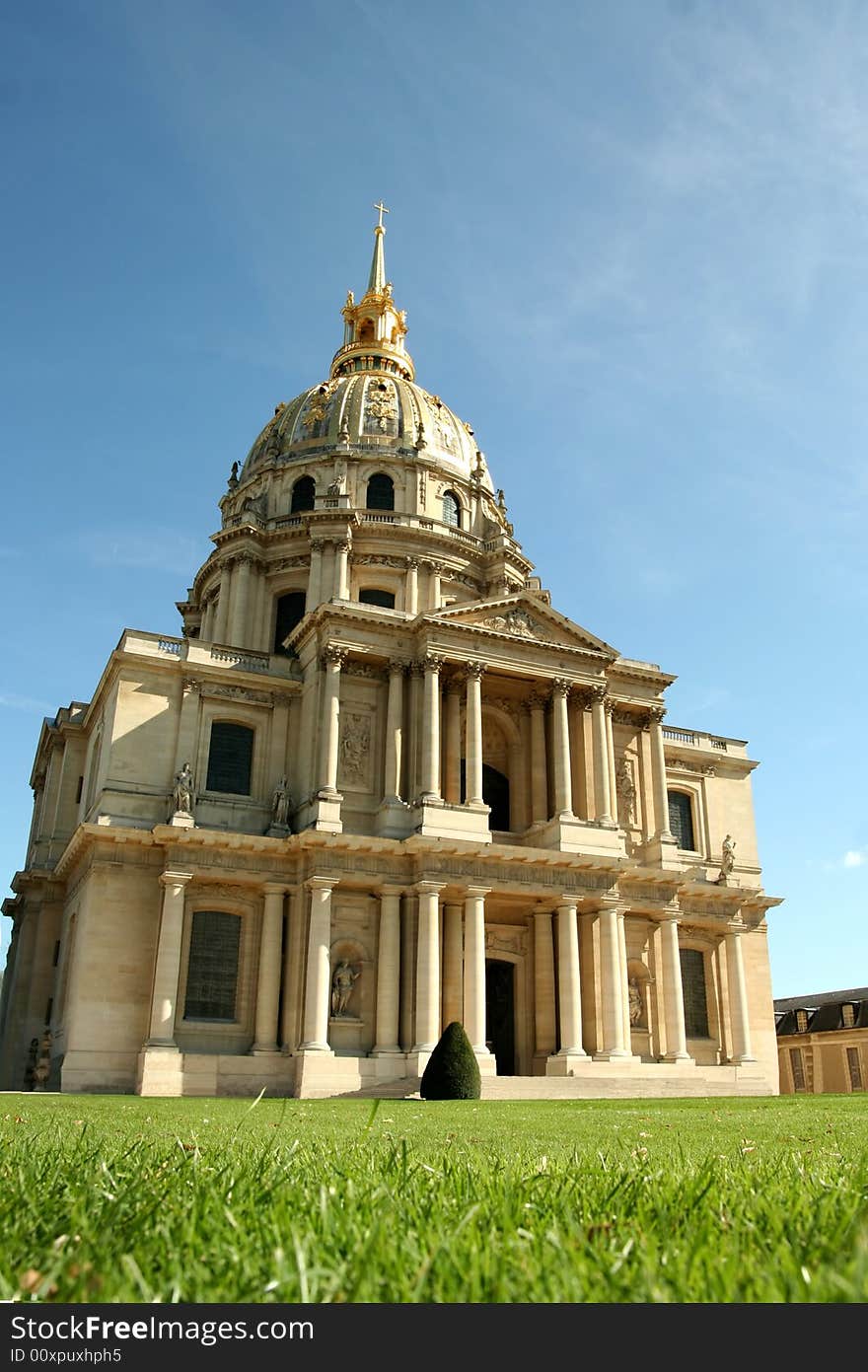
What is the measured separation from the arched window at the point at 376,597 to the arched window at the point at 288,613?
2765 millimetres

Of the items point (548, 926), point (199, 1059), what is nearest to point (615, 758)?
point (548, 926)

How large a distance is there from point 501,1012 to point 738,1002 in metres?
9.70

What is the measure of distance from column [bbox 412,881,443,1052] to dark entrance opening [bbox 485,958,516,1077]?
4.45m

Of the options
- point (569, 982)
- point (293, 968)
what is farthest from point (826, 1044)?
point (293, 968)

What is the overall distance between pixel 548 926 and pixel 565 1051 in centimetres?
424

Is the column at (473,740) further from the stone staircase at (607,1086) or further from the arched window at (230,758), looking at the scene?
the stone staircase at (607,1086)

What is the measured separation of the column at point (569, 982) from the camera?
3412 centimetres

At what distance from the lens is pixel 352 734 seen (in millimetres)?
36875

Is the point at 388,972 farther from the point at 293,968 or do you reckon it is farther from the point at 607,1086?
the point at 607,1086

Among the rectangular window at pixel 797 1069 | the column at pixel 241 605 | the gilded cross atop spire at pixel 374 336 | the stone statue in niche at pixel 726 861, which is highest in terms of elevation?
the gilded cross atop spire at pixel 374 336

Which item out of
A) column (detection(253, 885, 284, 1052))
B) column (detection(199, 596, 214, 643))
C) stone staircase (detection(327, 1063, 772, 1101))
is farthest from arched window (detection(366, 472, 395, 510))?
stone staircase (detection(327, 1063, 772, 1101))

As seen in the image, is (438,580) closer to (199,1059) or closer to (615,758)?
(615,758)

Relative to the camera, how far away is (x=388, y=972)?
33.6m

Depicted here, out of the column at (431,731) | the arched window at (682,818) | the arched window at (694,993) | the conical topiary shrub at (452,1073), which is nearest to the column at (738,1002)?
the arched window at (694,993)
